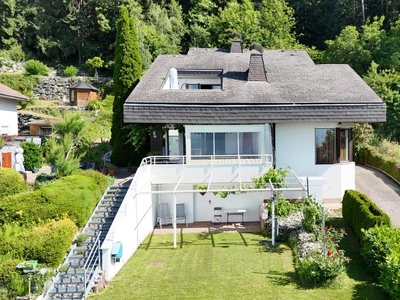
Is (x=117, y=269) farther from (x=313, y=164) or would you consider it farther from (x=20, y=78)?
(x=20, y=78)

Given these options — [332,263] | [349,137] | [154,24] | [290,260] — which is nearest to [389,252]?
[332,263]

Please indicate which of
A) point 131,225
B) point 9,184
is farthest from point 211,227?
point 9,184

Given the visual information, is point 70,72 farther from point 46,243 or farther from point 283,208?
point 283,208

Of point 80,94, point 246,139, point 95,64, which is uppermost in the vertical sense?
point 95,64

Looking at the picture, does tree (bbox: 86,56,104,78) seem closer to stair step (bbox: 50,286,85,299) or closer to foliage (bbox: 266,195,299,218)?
foliage (bbox: 266,195,299,218)

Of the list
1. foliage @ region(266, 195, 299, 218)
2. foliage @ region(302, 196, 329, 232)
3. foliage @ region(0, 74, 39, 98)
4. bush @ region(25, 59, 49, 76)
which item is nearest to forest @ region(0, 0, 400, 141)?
bush @ region(25, 59, 49, 76)
